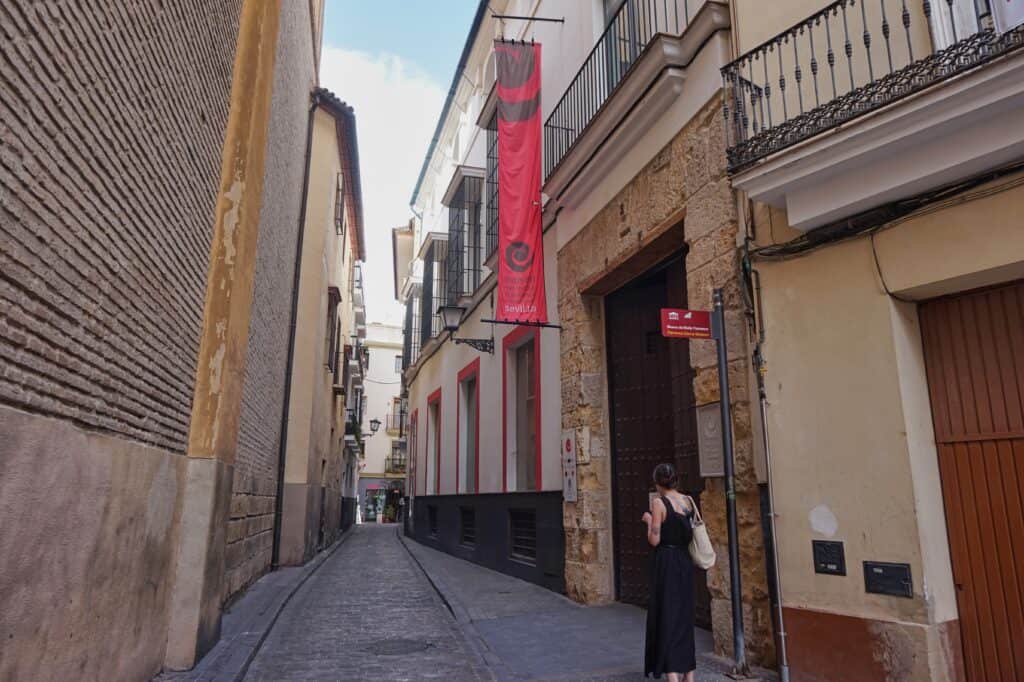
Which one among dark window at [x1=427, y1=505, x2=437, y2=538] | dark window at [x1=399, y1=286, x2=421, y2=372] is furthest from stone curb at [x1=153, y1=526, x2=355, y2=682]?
dark window at [x1=399, y1=286, x2=421, y2=372]

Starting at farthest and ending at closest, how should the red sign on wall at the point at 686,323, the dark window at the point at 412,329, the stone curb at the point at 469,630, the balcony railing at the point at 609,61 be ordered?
the dark window at the point at 412,329 → the balcony railing at the point at 609,61 → the stone curb at the point at 469,630 → the red sign on wall at the point at 686,323

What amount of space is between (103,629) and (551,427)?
20.7 feet

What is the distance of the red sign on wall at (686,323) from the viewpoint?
5070 millimetres

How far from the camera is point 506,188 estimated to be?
31.8 feet

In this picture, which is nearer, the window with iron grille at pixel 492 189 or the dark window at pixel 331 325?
the window with iron grille at pixel 492 189

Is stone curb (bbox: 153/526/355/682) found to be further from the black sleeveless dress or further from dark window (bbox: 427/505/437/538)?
dark window (bbox: 427/505/437/538)

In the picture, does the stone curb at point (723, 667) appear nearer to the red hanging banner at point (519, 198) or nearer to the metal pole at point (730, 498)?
the metal pole at point (730, 498)

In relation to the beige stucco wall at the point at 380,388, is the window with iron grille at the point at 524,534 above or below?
below

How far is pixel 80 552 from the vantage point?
11.3ft

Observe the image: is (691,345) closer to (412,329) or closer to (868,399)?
(868,399)

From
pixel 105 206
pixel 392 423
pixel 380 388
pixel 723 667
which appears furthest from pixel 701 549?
pixel 380 388

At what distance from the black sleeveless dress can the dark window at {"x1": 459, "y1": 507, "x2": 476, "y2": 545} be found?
9.63 m

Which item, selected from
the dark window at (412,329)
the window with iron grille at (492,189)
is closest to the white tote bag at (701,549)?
the window with iron grille at (492,189)

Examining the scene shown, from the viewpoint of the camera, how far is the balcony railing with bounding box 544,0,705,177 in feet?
24.3
